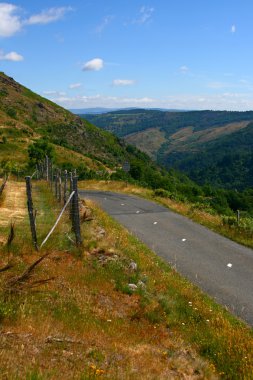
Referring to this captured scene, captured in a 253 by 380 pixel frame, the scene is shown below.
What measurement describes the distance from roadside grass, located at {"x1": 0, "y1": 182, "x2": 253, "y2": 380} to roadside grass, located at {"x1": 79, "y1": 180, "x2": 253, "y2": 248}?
23.5 ft

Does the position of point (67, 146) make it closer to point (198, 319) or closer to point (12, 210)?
point (12, 210)

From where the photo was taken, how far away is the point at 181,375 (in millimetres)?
6191

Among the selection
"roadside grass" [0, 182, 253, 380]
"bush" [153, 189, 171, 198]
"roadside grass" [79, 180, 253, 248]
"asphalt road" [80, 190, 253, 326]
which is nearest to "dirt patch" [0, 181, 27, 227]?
"roadside grass" [0, 182, 253, 380]

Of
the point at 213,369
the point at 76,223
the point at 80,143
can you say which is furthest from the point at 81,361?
the point at 80,143

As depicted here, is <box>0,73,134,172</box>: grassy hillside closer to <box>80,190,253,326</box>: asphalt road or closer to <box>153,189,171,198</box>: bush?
<box>153,189,171,198</box>: bush

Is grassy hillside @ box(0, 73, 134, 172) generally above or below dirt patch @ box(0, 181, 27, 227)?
above

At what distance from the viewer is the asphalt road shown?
11.5m

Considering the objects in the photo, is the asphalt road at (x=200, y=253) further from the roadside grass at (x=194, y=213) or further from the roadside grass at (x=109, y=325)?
the roadside grass at (x=109, y=325)

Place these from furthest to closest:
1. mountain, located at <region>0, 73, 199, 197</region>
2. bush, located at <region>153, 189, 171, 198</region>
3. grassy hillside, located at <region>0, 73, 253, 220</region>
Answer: grassy hillside, located at <region>0, 73, 253, 220</region> → mountain, located at <region>0, 73, 199, 197</region> → bush, located at <region>153, 189, 171, 198</region>

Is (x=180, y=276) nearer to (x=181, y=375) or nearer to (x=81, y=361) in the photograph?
(x=181, y=375)

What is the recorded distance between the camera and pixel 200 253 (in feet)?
51.2

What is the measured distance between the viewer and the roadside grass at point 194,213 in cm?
1820

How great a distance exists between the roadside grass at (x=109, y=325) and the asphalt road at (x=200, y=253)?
918 mm

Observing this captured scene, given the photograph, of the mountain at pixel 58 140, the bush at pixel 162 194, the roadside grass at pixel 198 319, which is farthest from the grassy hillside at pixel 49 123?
the roadside grass at pixel 198 319
